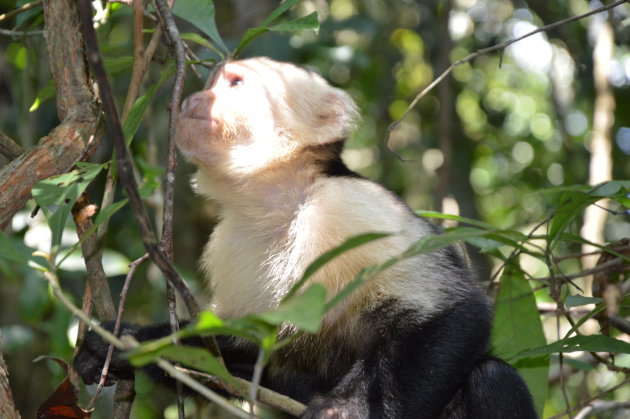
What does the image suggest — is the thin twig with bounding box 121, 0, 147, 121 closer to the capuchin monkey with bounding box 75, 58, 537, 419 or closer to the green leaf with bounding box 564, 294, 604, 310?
the capuchin monkey with bounding box 75, 58, 537, 419

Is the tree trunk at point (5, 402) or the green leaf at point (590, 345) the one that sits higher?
the green leaf at point (590, 345)

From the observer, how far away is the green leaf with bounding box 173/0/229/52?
8.40ft

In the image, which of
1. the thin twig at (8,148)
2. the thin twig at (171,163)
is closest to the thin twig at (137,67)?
the thin twig at (171,163)

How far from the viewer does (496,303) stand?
2676 mm

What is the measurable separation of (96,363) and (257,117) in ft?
3.64

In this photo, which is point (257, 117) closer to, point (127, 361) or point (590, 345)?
point (127, 361)

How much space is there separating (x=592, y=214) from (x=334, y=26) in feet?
6.92

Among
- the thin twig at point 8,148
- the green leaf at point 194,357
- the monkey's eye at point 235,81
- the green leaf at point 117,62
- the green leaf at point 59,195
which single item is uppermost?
the green leaf at point 117,62

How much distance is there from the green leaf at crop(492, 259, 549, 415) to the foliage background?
29 cm

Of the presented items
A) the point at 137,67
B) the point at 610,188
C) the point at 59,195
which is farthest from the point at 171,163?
the point at 610,188

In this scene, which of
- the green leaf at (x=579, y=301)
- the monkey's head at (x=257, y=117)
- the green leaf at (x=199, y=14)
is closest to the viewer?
the green leaf at (x=579, y=301)

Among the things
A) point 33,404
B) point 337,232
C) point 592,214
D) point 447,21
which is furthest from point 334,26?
point 33,404

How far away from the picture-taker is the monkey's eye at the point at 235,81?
281 centimetres

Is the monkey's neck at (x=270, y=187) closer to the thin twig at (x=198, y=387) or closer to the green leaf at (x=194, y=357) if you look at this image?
the green leaf at (x=194, y=357)
